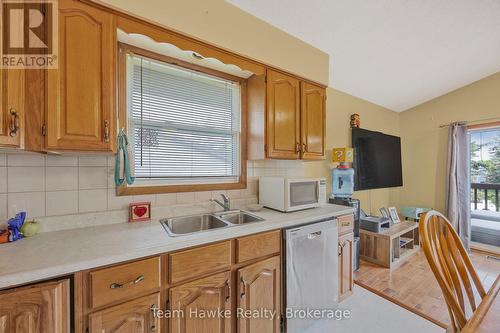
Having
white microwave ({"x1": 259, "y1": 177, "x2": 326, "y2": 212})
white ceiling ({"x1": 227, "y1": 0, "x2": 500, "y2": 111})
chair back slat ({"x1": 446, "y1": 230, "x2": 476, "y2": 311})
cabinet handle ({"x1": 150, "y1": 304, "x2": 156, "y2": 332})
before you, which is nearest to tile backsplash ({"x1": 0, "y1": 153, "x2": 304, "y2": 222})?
cabinet handle ({"x1": 150, "y1": 304, "x2": 156, "y2": 332})

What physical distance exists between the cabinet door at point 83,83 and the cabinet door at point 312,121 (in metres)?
1.60

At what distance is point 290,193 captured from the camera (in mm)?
1751

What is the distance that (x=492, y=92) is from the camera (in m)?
3.04

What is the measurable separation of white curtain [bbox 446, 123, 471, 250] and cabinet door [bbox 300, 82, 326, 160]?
2634 mm

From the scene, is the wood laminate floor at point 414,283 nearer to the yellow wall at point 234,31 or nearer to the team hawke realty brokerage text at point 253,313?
the team hawke realty brokerage text at point 253,313

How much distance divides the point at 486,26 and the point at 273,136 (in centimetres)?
251

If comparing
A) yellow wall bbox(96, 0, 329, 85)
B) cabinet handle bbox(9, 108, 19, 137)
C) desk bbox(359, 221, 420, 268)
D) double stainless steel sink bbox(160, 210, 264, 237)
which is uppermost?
yellow wall bbox(96, 0, 329, 85)

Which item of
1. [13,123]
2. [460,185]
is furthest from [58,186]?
[460,185]

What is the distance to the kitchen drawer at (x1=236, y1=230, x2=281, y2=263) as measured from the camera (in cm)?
128

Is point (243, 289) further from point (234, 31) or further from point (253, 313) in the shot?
point (234, 31)

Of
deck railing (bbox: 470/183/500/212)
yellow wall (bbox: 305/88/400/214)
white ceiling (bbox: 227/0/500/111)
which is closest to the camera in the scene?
white ceiling (bbox: 227/0/500/111)

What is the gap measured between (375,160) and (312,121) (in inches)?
67.2

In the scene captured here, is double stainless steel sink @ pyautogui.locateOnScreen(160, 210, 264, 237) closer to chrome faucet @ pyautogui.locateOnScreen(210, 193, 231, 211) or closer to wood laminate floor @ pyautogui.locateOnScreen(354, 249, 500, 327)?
chrome faucet @ pyautogui.locateOnScreen(210, 193, 231, 211)

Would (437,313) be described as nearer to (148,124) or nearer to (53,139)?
(148,124)
